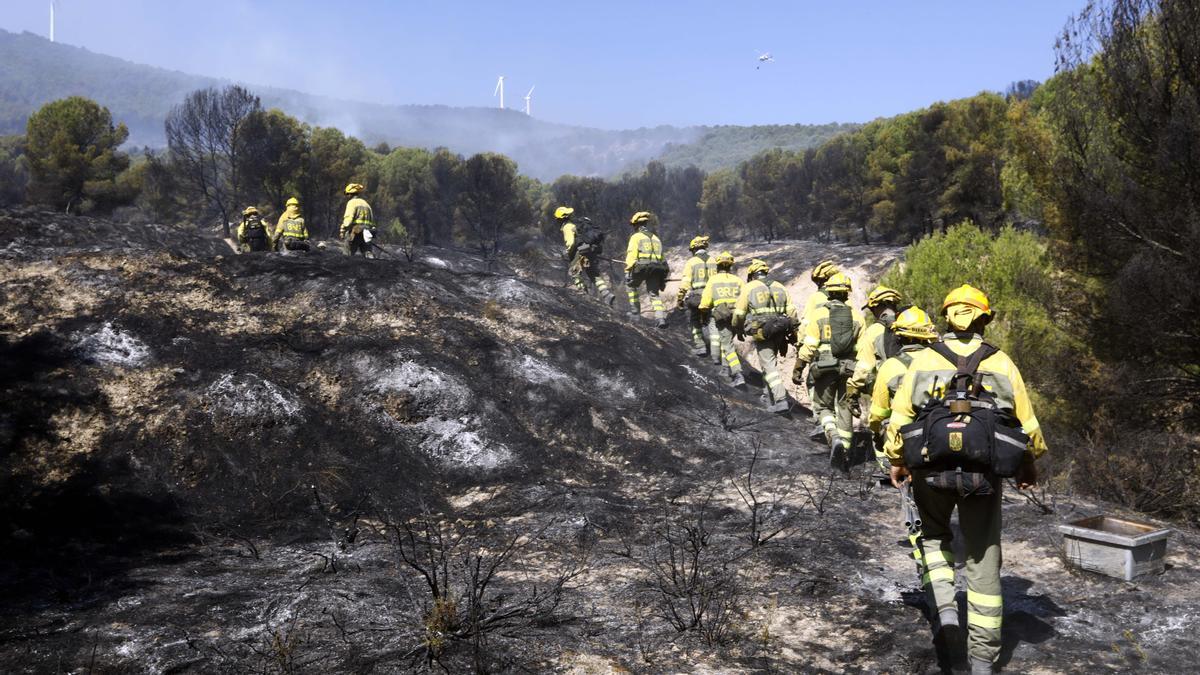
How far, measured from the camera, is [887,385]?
4.79m

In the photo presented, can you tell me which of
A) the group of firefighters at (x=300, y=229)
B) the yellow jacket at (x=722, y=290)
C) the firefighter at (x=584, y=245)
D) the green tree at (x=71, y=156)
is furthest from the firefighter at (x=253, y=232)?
the green tree at (x=71, y=156)

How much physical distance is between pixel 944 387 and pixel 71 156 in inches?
1563

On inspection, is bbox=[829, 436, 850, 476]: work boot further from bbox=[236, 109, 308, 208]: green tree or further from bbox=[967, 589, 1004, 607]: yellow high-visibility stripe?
bbox=[236, 109, 308, 208]: green tree

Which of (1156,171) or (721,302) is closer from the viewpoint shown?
(1156,171)

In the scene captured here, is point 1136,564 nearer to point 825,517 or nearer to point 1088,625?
point 1088,625

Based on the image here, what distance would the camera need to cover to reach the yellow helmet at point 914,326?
16.4ft

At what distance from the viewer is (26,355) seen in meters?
8.20

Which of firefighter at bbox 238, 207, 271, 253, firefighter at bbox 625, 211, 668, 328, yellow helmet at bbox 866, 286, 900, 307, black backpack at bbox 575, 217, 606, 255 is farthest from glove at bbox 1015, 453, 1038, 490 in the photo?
firefighter at bbox 238, 207, 271, 253

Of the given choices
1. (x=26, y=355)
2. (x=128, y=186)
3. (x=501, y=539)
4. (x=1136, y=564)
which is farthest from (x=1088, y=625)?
(x=128, y=186)

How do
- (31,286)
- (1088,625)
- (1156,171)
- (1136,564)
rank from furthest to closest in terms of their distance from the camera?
(1156,171) < (31,286) < (1136,564) < (1088,625)

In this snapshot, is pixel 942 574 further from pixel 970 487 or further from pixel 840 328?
pixel 840 328

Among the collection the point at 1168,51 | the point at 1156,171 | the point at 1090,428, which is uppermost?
the point at 1168,51

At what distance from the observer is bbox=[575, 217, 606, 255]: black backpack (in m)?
17.3

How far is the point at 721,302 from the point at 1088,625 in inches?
324
